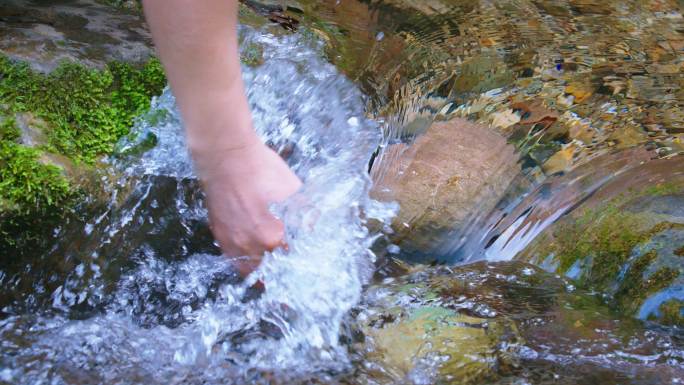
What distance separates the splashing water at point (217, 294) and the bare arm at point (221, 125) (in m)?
0.07

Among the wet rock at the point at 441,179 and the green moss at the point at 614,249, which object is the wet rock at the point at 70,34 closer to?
the wet rock at the point at 441,179

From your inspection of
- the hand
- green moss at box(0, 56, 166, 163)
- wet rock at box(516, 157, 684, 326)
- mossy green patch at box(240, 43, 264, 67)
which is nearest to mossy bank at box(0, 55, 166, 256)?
green moss at box(0, 56, 166, 163)

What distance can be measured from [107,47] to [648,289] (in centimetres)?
193

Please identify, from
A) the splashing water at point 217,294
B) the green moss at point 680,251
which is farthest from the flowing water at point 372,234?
the green moss at point 680,251

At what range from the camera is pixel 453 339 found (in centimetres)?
171

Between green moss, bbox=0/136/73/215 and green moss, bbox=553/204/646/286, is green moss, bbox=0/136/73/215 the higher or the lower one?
the higher one

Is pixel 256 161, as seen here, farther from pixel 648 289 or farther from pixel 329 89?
pixel 648 289

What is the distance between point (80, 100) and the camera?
1996mm

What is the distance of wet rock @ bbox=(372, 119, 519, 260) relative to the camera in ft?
7.60

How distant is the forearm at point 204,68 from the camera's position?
1285 mm

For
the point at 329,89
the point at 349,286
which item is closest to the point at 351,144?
the point at 329,89

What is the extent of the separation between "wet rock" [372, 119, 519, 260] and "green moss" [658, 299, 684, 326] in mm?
716

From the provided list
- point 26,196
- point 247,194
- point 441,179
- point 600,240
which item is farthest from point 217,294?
point 600,240

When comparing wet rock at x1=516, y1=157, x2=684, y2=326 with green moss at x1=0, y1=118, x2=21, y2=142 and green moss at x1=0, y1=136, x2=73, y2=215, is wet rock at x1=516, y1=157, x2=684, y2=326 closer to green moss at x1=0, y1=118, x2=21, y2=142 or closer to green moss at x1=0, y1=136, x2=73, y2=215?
green moss at x1=0, y1=136, x2=73, y2=215
